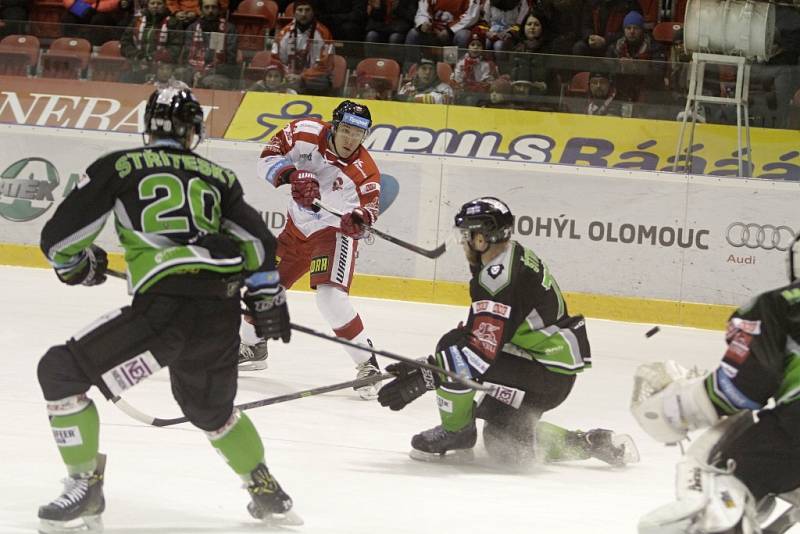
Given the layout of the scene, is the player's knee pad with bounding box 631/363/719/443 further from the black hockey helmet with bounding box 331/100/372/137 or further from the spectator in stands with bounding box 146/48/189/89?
the spectator in stands with bounding box 146/48/189/89

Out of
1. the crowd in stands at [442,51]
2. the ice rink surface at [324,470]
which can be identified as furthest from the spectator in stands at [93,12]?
the ice rink surface at [324,470]

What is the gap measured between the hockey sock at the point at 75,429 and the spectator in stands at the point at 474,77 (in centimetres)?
576

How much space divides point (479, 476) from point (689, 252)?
Result: 385 centimetres

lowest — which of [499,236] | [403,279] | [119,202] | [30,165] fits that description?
[403,279]

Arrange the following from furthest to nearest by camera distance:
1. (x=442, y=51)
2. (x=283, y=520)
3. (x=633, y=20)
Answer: (x=633, y=20)
(x=442, y=51)
(x=283, y=520)

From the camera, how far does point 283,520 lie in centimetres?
361

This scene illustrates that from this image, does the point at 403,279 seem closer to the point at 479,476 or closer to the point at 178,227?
the point at 479,476

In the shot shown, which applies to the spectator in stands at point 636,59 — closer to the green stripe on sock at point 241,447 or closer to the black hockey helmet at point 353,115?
the black hockey helmet at point 353,115

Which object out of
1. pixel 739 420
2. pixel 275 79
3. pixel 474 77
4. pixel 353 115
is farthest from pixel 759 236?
pixel 739 420

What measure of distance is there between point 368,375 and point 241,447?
2.30 m

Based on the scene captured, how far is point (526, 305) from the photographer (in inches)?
175

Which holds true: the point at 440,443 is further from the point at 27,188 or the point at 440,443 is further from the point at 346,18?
the point at 346,18

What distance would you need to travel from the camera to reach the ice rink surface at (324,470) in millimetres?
3729

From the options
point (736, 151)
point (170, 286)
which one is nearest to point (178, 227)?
point (170, 286)
